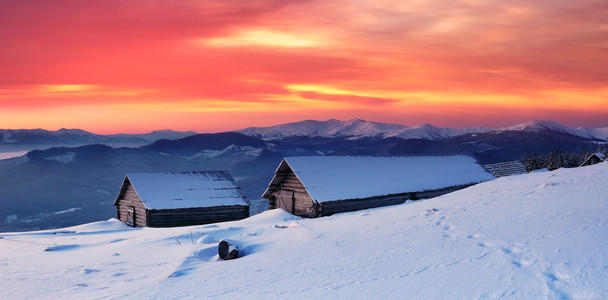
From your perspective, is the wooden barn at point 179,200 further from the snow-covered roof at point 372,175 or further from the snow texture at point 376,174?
the snow texture at point 376,174

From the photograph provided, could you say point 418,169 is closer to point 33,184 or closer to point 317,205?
point 317,205

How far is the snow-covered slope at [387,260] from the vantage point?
6871 mm

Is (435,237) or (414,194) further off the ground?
(435,237)

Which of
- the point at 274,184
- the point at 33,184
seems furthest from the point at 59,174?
the point at 274,184

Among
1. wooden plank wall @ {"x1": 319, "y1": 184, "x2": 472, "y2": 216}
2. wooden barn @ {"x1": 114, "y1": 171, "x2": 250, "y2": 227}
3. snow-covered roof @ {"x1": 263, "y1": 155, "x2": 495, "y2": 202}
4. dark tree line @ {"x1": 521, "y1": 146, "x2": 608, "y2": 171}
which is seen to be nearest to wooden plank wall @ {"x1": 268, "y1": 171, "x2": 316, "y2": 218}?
snow-covered roof @ {"x1": 263, "y1": 155, "x2": 495, "y2": 202}

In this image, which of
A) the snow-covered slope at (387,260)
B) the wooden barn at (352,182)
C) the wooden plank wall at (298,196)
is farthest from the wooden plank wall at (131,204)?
the snow-covered slope at (387,260)

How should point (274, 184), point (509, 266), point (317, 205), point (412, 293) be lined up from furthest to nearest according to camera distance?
point (274, 184)
point (317, 205)
point (509, 266)
point (412, 293)

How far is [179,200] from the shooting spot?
2870cm

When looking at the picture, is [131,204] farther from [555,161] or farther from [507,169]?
[555,161]

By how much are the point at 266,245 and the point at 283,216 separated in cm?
1059

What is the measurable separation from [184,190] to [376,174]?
13.8m

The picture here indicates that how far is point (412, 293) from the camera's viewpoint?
657 centimetres

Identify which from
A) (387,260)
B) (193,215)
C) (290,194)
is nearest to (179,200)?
(193,215)

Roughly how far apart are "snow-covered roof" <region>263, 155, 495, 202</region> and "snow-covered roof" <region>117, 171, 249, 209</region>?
356cm
